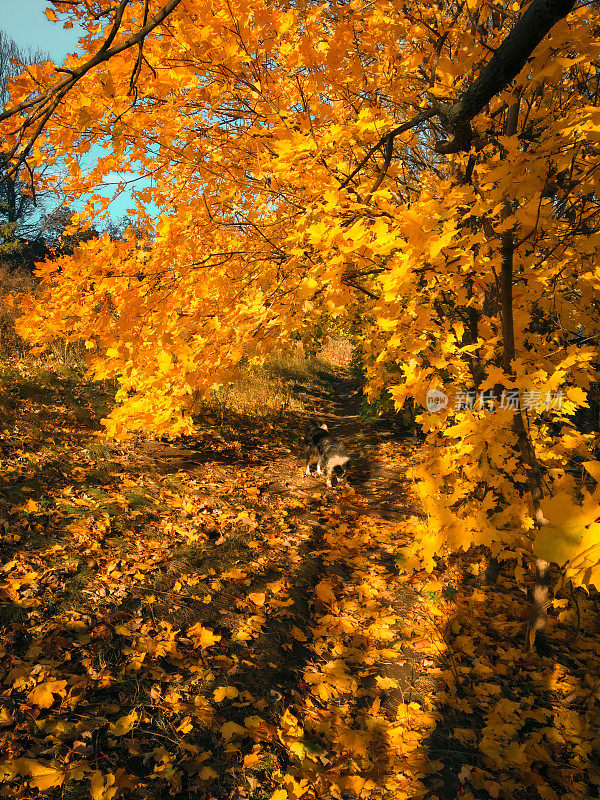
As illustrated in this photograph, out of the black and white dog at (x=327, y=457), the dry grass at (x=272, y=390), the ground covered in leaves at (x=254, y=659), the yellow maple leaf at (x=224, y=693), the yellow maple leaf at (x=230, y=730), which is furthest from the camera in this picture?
the dry grass at (x=272, y=390)

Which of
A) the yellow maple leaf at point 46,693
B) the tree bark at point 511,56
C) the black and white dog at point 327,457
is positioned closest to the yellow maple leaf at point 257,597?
the yellow maple leaf at point 46,693

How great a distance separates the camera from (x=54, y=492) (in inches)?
153

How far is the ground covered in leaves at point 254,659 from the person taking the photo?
6.25 feet

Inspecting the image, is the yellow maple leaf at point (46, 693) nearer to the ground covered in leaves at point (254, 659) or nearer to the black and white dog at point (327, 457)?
the ground covered in leaves at point (254, 659)

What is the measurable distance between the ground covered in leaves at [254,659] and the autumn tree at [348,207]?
867 mm

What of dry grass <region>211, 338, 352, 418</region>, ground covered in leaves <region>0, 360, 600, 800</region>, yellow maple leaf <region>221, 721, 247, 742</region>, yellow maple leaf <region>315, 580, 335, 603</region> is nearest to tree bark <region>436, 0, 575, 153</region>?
ground covered in leaves <region>0, 360, 600, 800</region>

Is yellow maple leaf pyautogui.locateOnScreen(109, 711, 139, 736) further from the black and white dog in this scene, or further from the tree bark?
the black and white dog

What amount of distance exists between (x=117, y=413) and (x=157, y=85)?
1.96m

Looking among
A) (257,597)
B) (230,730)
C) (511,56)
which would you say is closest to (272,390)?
(257,597)

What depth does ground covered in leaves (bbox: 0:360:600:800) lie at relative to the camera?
191cm

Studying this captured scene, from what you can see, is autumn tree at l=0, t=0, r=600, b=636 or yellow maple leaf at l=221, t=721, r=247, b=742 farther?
yellow maple leaf at l=221, t=721, r=247, b=742

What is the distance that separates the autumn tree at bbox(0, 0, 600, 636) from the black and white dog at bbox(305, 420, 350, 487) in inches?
103

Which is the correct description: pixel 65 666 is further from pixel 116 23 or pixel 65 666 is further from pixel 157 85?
pixel 157 85

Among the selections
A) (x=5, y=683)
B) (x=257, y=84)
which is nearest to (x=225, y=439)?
(x=5, y=683)
